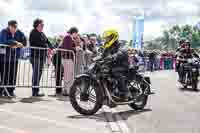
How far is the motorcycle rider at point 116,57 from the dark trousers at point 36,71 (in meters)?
2.61

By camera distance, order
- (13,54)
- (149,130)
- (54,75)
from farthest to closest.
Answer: (54,75), (13,54), (149,130)

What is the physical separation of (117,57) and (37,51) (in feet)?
9.21

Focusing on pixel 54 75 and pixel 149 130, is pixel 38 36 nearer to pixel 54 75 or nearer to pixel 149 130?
pixel 54 75

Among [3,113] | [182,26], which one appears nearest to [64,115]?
[3,113]

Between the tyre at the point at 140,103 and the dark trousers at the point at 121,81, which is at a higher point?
the dark trousers at the point at 121,81

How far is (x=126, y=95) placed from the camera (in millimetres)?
10023

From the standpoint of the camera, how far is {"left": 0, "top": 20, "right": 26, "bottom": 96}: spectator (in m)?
11.4

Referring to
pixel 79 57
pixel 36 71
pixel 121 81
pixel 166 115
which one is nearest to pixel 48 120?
pixel 121 81

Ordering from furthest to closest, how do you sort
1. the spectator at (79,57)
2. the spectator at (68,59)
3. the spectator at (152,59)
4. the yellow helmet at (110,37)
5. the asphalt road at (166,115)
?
the spectator at (152,59), the spectator at (79,57), the spectator at (68,59), the yellow helmet at (110,37), the asphalt road at (166,115)

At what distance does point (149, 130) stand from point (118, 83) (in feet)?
6.50

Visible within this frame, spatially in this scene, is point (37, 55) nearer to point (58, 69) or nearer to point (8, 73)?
point (8, 73)

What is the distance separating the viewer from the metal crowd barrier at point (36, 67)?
11.5m

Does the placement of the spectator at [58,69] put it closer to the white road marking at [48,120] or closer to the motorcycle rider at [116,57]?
the motorcycle rider at [116,57]

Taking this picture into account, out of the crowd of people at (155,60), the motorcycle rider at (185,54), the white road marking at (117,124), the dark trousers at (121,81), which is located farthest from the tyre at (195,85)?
the crowd of people at (155,60)
